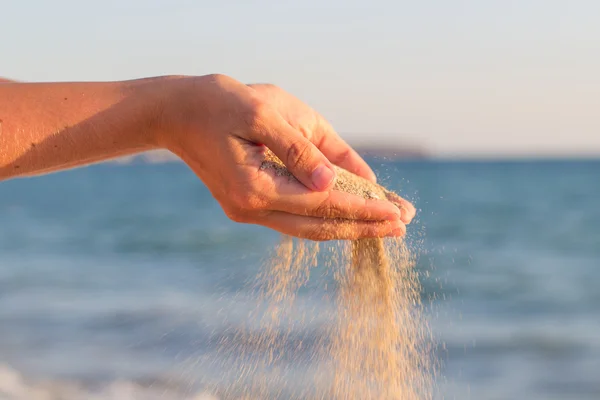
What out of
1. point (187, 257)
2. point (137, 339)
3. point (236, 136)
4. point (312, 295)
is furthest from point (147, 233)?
point (236, 136)

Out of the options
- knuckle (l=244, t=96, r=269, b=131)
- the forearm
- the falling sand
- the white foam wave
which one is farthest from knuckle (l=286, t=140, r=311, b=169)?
the white foam wave

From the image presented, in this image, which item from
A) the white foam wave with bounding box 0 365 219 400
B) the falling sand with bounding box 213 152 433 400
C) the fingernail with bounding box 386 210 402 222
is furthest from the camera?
the white foam wave with bounding box 0 365 219 400

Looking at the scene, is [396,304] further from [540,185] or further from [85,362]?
[540,185]

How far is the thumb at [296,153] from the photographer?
216cm

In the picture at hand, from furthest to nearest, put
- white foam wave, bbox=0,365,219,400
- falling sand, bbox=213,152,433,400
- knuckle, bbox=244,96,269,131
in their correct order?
white foam wave, bbox=0,365,219,400 < falling sand, bbox=213,152,433,400 < knuckle, bbox=244,96,269,131

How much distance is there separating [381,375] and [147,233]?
1664cm

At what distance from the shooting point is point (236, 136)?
216cm

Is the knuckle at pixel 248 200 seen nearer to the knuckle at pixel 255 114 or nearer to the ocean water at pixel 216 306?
the knuckle at pixel 255 114

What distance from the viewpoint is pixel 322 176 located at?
7.22ft

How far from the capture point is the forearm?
7.02 ft

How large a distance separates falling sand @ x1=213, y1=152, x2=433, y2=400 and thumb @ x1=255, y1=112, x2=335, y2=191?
236 millimetres

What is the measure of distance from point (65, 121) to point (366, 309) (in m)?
1.13

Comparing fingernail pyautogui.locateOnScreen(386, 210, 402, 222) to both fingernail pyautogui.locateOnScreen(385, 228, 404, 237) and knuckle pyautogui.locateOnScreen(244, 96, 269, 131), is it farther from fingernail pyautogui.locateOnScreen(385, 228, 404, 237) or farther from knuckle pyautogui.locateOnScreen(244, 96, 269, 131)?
knuckle pyautogui.locateOnScreen(244, 96, 269, 131)

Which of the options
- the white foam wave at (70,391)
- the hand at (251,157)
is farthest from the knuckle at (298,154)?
the white foam wave at (70,391)
